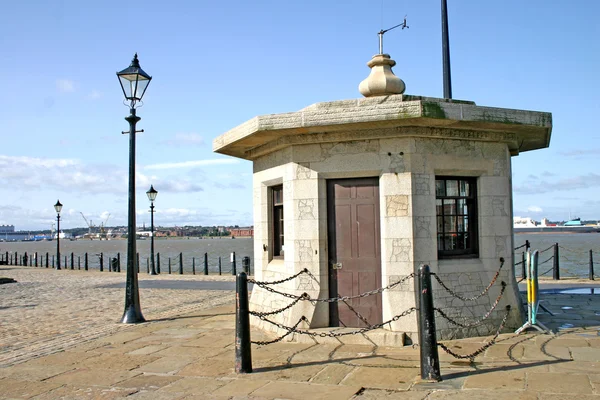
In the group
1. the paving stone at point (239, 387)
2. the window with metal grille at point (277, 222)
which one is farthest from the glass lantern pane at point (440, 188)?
the paving stone at point (239, 387)

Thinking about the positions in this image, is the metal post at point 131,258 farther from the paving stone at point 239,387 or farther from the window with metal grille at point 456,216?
the window with metal grille at point 456,216

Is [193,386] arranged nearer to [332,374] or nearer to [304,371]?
[304,371]

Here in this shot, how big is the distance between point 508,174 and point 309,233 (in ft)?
11.4

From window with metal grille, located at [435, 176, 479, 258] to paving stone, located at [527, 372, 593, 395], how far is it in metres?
2.76

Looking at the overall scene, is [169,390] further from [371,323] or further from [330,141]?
[330,141]

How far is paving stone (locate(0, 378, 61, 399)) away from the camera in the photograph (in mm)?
6543

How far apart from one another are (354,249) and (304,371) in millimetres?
2429

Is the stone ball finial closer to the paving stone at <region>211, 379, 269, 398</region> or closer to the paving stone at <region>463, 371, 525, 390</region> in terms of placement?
the paving stone at <region>463, 371, 525, 390</region>

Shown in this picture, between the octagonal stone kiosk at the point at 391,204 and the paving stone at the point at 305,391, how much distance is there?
2.11 metres

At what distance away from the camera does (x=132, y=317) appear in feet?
37.2

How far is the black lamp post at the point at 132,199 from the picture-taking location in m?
11.4

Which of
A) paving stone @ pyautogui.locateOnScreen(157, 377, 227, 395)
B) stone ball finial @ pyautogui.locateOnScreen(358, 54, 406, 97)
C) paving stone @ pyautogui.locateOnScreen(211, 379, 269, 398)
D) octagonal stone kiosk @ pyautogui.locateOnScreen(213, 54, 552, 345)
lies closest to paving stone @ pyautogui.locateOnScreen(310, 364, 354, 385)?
paving stone @ pyautogui.locateOnScreen(211, 379, 269, 398)

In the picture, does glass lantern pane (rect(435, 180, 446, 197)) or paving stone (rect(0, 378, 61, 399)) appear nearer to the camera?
paving stone (rect(0, 378, 61, 399))

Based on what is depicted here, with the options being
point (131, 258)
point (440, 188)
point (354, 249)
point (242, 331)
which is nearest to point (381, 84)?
point (440, 188)
